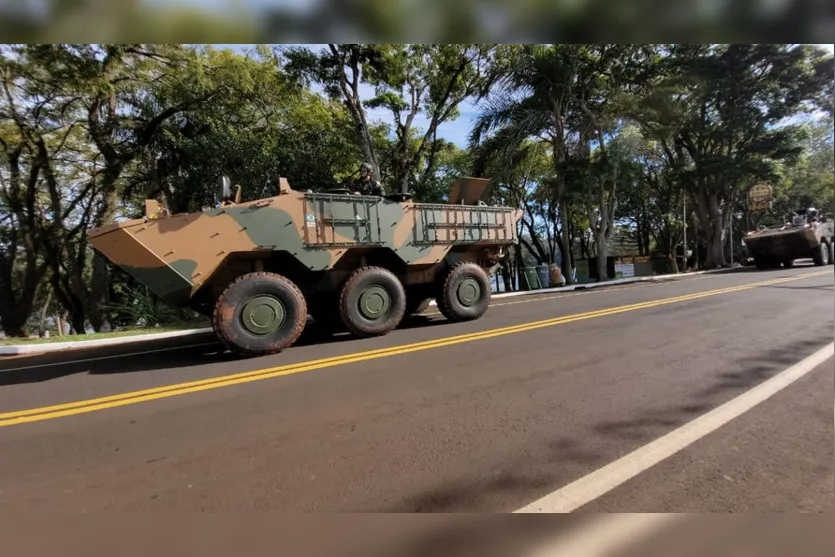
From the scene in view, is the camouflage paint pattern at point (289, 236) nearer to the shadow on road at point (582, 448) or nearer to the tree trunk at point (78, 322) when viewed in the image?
the shadow on road at point (582, 448)

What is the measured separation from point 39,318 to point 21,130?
1325cm

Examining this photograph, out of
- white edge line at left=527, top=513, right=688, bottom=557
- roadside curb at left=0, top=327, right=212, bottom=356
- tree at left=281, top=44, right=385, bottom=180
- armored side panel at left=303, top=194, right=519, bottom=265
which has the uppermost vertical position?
tree at left=281, top=44, right=385, bottom=180

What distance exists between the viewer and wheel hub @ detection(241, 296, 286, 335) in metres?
6.34

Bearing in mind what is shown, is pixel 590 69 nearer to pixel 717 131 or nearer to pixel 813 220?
pixel 717 131

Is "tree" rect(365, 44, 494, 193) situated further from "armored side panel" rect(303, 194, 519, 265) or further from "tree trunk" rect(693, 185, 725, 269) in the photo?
"tree trunk" rect(693, 185, 725, 269)

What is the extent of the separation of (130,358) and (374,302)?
3.55 metres

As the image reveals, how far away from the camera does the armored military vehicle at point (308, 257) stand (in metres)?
6.24

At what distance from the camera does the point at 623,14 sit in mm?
2359

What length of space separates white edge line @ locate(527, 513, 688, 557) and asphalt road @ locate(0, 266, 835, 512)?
0.29 feet

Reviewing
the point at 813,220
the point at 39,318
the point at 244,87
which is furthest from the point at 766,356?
the point at 39,318

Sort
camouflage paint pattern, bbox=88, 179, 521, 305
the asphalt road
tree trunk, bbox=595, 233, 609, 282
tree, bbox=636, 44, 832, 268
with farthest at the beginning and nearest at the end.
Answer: tree trunk, bbox=595, 233, 609, 282 < tree, bbox=636, 44, 832, 268 < camouflage paint pattern, bbox=88, 179, 521, 305 < the asphalt road

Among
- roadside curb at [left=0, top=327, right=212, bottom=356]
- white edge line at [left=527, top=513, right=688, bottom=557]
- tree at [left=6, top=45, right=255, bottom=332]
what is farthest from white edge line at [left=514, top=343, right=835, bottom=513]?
tree at [left=6, top=45, right=255, bottom=332]

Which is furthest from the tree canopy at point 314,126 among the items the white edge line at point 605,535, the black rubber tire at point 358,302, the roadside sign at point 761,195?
the white edge line at point 605,535

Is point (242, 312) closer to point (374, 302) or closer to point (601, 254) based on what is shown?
point (374, 302)
